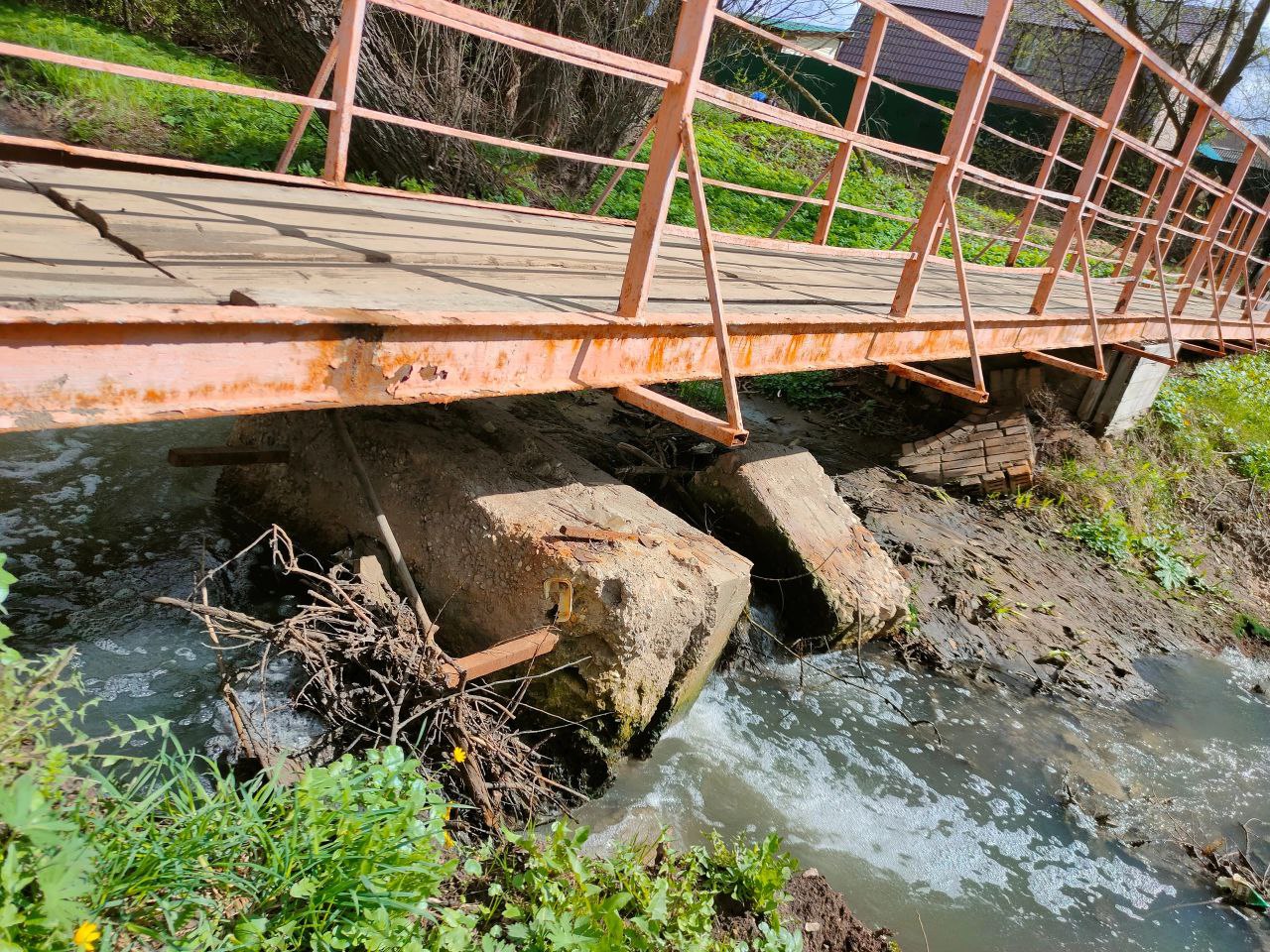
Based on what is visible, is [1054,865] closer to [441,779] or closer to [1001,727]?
[1001,727]

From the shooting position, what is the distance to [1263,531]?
8891 millimetres

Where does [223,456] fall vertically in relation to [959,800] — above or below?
above

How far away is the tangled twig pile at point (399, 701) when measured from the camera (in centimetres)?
300

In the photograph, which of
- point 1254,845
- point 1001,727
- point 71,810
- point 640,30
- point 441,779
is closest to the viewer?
point 71,810

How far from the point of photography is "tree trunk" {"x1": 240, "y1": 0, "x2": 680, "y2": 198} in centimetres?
777

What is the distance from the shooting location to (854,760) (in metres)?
4.39

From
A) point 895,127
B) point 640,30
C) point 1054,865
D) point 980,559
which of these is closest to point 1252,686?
point 980,559

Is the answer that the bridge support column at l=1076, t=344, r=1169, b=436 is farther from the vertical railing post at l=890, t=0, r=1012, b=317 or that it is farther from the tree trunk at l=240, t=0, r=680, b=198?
the tree trunk at l=240, t=0, r=680, b=198

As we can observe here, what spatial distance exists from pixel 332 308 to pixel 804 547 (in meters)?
3.14

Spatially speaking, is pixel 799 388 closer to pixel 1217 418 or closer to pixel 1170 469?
pixel 1170 469

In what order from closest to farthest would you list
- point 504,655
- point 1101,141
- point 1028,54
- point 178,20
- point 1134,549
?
point 504,655
point 1101,141
point 1134,549
point 178,20
point 1028,54

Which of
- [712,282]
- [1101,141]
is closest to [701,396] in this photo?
[1101,141]

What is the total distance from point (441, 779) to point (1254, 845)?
4313mm

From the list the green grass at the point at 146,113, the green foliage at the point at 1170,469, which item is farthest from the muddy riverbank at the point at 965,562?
the green grass at the point at 146,113
